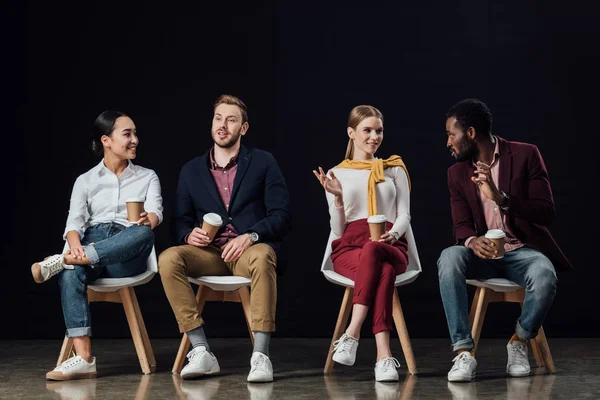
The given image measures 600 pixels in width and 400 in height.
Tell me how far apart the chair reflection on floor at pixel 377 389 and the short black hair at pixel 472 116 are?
1.18 m

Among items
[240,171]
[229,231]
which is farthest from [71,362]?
[240,171]

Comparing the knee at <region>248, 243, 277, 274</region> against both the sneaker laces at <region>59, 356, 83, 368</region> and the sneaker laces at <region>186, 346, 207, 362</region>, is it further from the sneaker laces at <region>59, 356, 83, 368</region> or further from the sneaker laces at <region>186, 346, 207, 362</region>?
the sneaker laces at <region>59, 356, 83, 368</region>

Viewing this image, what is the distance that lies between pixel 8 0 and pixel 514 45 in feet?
9.97

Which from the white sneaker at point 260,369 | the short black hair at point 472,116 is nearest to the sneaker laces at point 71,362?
the white sneaker at point 260,369

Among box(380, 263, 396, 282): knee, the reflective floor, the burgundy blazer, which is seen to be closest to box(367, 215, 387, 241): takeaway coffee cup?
box(380, 263, 396, 282): knee

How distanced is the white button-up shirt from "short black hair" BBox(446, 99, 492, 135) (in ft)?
4.81

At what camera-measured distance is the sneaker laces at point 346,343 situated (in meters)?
3.79

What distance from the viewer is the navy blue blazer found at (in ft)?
14.0

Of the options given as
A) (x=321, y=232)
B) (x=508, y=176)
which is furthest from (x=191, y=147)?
(x=508, y=176)

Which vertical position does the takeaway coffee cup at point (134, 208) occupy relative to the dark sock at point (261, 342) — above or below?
above

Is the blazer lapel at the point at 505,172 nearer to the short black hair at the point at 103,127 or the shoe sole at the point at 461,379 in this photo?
the shoe sole at the point at 461,379

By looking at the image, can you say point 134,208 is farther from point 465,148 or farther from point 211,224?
point 465,148

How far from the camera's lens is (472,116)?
13.9 feet

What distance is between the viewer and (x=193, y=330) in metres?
3.94
